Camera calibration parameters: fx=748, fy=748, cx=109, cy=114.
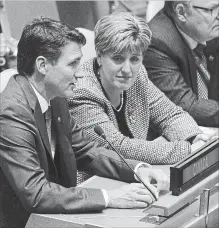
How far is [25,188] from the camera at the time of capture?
238 cm

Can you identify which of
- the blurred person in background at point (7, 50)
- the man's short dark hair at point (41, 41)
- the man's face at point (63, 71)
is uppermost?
the man's short dark hair at point (41, 41)

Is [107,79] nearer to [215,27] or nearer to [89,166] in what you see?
[89,166]

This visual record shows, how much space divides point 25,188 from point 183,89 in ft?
4.67

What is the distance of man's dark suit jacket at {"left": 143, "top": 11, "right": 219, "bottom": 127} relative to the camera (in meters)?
3.62

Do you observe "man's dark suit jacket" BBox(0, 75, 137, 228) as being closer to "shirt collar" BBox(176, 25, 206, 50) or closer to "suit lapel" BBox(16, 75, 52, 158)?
"suit lapel" BBox(16, 75, 52, 158)

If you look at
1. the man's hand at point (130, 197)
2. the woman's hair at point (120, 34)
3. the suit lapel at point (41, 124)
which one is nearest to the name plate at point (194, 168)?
the man's hand at point (130, 197)

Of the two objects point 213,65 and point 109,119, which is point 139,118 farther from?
point 213,65

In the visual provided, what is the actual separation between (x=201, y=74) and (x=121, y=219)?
1.64 m

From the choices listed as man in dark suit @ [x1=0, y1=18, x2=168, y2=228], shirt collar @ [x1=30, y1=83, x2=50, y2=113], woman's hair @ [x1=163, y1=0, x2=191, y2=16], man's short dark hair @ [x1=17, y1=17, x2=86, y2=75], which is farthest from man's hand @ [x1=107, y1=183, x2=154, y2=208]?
woman's hair @ [x1=163, y1=0, x2=191, y2=16]

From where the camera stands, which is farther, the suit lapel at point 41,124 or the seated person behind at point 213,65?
the seated person behind at point 213,65

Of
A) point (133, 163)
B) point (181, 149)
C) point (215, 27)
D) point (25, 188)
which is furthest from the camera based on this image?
point (215, 27)

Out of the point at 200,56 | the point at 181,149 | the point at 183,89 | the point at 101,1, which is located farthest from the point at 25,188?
the point at 101,1

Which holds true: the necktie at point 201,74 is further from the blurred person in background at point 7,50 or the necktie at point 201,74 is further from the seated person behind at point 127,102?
the blurred person in background at point 7,50

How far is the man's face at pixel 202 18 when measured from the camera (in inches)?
147
